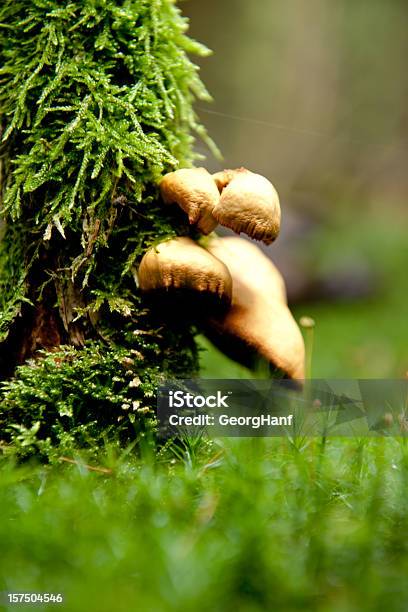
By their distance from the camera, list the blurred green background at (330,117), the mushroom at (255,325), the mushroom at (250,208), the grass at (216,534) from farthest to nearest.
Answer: the blurred green background at (330,117), the mushroom at (255,325), the mushroom at (250,208), the grass at (216,534)

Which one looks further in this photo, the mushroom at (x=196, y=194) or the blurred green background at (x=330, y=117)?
the blurred green background at (x=330, y=117)

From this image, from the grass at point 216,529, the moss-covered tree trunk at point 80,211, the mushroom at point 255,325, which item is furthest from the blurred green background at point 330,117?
the grass at point 216,529

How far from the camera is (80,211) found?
1235mm

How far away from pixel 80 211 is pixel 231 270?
34 cm

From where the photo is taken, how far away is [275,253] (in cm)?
470

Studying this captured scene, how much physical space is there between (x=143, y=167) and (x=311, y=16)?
5.46 m

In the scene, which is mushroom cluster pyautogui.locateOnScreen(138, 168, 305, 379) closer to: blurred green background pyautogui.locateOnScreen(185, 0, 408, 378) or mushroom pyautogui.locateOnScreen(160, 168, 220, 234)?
mushroom pyautogui.locateOnScreen(160, 168, 220, 234)

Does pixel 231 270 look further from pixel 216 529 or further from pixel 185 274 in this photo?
pixel 216 529

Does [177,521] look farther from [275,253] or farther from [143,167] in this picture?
[275,253]

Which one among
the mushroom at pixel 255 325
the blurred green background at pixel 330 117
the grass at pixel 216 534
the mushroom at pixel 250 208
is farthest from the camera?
the blurred green background at pixel 330 117

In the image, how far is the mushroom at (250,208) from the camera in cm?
113

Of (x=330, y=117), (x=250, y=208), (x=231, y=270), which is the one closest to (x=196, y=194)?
(x=250, y=208)

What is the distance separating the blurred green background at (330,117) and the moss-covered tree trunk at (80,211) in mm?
3424

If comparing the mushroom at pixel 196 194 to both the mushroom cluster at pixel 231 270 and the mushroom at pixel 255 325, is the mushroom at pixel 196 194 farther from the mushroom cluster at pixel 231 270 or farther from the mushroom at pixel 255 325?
the mushroom at pixel 255 325
